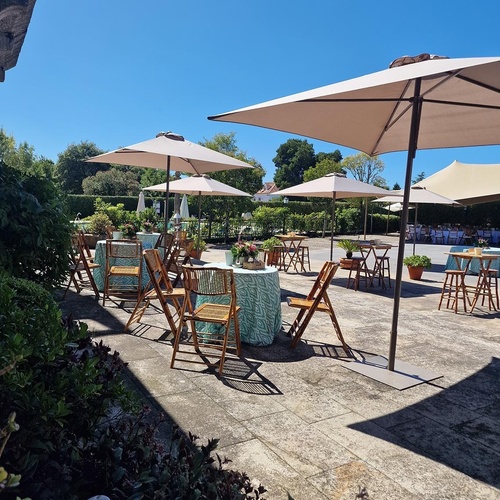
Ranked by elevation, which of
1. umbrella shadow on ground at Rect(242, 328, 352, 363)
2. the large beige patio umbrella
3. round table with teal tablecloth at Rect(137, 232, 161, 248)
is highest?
the large beige patio umbrella

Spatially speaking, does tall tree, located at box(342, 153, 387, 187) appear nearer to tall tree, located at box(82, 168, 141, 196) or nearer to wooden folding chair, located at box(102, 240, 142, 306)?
tall tree, located at box(82, 168, 141, 196)

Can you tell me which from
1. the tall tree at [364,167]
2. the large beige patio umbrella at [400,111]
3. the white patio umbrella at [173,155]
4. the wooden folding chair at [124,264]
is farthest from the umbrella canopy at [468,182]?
the tall tree at [364,167]

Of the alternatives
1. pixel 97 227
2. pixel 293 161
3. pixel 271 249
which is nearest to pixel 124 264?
pixel 271 249

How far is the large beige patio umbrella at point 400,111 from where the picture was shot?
2836 mm

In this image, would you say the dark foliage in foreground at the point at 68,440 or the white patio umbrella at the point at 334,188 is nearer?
the dark foliage in foreground at the point at 68,440

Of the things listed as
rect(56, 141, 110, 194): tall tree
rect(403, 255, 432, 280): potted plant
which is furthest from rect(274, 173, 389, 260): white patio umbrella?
rect(56, 141, 110, 194): tall tree

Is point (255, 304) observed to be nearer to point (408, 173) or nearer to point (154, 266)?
point (154, 266)

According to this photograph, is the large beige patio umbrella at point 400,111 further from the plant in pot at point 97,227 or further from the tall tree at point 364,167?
the tall tree at point 364,167

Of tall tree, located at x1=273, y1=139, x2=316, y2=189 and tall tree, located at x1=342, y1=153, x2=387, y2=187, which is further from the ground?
tall tree, located at x1=273, y1=139, x2=316, y2=189

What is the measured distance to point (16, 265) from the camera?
2.46 m

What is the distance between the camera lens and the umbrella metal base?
3477mm

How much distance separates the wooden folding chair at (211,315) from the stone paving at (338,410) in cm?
18

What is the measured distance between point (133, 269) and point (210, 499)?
5.24m

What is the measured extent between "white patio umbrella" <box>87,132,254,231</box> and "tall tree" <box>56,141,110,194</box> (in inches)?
1303
